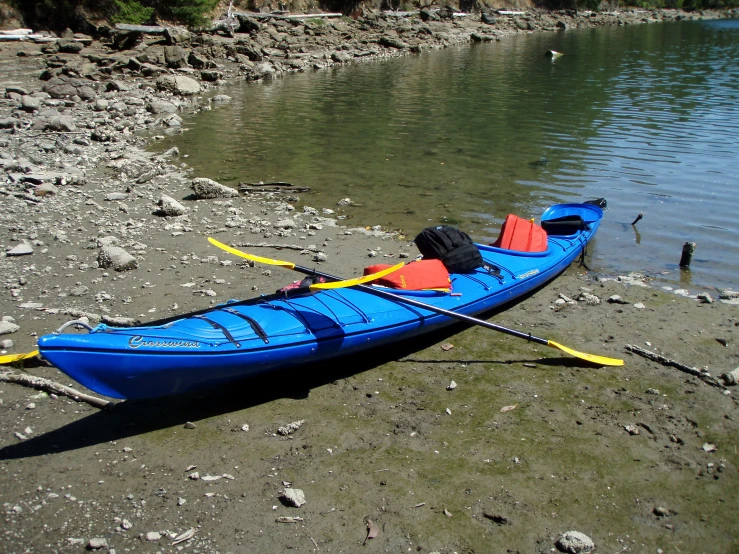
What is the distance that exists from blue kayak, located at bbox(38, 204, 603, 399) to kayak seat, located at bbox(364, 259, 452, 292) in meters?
0.09

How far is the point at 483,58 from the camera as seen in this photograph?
106ft

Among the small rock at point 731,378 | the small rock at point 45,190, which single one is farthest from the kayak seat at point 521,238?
the small rock at point 45,190

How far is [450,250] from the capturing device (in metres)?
6.22

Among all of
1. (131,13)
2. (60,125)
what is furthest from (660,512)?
(131,13)

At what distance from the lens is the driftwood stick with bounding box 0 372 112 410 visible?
4.57m

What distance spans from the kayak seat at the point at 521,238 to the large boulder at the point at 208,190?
4.67 metres

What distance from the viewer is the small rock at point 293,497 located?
3.70 metres

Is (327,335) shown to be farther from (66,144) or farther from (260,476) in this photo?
(66,144)

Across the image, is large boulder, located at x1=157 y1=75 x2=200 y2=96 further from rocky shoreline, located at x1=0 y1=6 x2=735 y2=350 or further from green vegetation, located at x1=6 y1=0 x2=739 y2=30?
green vegetation, located at x1=6 y1=0 x2=739 y2=30

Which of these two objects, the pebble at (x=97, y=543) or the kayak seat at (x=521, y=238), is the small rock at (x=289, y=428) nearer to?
the pebble at (x=97, y=543)

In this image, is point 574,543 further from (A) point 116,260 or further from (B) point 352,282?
(A) point 116,260

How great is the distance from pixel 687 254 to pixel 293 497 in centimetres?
570

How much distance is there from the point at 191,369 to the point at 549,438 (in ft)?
8.63

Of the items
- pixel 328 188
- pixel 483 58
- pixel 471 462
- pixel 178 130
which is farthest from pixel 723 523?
pixel 483 58
